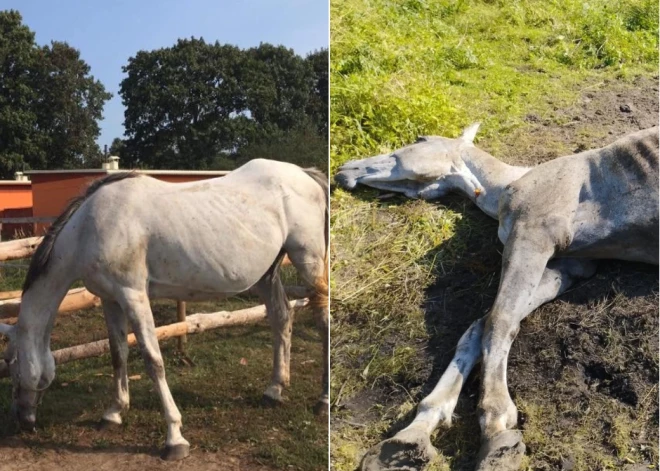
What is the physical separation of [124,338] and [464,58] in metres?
4.13

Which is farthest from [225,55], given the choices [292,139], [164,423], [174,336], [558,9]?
[558,9]

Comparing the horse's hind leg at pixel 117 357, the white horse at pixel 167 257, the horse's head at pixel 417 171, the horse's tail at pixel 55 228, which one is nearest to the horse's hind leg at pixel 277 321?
the white horse at pixel 167 257

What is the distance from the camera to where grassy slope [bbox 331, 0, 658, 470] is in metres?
3.94

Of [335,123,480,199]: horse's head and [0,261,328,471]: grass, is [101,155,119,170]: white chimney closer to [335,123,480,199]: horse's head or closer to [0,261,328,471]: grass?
[0,261,328,471]: grass

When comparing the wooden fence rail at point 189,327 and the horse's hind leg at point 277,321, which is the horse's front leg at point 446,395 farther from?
the wooden fence rail at point 189,327

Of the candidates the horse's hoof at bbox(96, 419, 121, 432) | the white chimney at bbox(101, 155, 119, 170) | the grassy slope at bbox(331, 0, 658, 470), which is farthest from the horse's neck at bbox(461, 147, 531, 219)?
the horse's hoof at bbox(96, 419, 121, 432)

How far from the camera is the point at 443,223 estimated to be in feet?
16.2

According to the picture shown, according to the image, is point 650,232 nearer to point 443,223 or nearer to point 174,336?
point 443,223

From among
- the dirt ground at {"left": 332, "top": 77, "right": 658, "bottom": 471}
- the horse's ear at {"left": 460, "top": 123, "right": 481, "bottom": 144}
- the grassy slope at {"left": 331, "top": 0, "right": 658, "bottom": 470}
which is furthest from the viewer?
the horse's ear at {"left": 460, "top": 123, "right": 481, "bottom": 144}

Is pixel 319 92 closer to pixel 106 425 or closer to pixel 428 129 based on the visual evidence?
pixel 106 425

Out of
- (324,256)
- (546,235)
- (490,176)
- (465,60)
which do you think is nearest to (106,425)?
(324,256)

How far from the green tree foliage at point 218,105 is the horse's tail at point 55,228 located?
0.19m

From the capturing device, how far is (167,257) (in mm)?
3227

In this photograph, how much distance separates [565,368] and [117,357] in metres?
2.09
